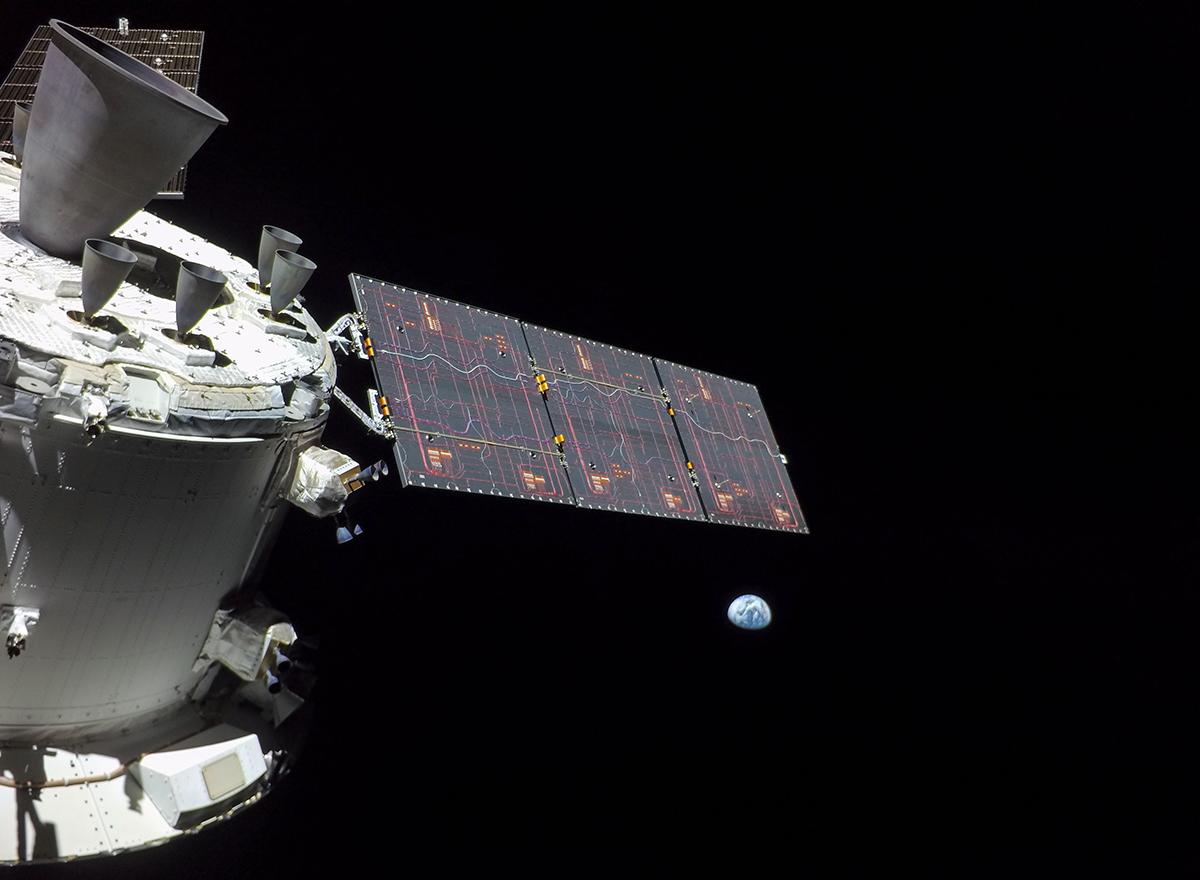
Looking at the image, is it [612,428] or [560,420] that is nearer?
[560,420]

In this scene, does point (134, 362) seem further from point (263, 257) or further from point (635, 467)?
point (635, 467)

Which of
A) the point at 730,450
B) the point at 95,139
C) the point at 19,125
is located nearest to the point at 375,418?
the point at 95,139

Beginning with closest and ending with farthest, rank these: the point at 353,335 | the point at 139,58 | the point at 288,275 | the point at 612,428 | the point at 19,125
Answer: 1. the point at 288,275
2. the point at 19,125
3. the point at 353,335
4. the point at 139,58
5. the point at 612,428

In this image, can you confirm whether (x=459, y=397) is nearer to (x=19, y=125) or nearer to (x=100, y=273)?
(x=100, y=273)

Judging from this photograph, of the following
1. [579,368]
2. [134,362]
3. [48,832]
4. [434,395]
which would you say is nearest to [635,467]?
[579,368]

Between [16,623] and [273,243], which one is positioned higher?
[273,243]

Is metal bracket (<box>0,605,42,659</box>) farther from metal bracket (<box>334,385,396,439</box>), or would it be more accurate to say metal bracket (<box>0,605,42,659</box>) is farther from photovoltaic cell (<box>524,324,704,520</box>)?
photovoltaic cell (<box>524,324,704,520</box>)

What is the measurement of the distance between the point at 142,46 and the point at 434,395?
3.28 metres

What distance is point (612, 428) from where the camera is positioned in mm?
7309

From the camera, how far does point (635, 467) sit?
286 inches

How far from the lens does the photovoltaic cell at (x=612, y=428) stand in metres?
6.89

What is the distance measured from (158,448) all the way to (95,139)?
157cm

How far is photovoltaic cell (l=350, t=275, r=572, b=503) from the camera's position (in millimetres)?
5934

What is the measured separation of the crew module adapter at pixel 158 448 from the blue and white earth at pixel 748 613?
3.48m
